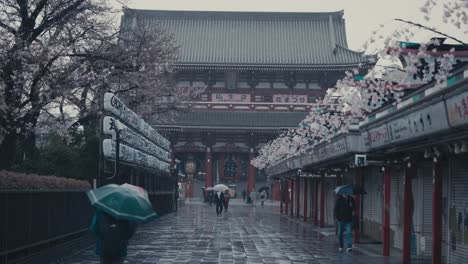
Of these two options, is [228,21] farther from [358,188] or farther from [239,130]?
[358,188]

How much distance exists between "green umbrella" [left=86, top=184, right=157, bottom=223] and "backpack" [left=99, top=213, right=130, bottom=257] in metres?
0.25

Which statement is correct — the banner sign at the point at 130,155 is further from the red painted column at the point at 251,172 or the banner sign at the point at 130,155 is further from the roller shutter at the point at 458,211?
the red painted column at the point at 251,172

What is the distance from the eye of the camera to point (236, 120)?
59938mm

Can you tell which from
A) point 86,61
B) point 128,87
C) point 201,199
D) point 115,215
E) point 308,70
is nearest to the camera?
point 115,215

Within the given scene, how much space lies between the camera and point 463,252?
50.8ft

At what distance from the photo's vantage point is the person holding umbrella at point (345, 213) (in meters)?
20.5

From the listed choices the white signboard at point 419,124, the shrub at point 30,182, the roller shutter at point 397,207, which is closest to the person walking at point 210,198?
the roller shutter at point 397,207

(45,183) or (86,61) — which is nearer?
(45,183)

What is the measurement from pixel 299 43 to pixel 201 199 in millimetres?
17270

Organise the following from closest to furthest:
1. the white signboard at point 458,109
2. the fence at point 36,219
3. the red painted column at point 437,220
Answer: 1. the white signboard at point 458,109
2. the fence at point 36,219
3. the red painted column at point 437,220

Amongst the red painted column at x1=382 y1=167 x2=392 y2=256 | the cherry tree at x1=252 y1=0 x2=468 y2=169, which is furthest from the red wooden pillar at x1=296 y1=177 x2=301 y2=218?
the red painted column at x1=382 y1=167 x2=392 y2=256

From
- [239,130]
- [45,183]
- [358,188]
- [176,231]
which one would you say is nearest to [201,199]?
[239,130]

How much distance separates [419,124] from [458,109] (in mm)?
2250

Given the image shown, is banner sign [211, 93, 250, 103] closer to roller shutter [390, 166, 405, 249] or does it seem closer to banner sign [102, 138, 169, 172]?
banner sign [102, 138, 169, 172]
